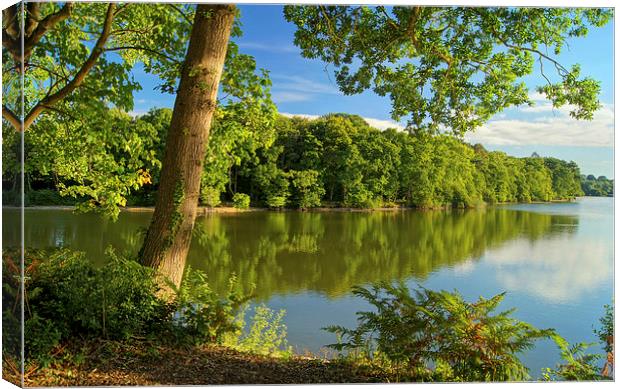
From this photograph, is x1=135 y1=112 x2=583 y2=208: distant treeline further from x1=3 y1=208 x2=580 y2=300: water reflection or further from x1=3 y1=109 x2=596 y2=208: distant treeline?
x1=3 y1=208 x2=580 y2=300: water reflection

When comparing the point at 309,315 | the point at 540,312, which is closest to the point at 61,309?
the point at 309,315

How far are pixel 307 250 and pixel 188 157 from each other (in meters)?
3.57

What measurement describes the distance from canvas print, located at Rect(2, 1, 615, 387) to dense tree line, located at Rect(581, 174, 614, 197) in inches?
0.5

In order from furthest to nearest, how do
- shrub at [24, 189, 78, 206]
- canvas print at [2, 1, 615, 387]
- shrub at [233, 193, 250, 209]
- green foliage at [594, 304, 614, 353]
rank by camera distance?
shrub at [233, 193, 250, 209], shrub at [24, 189, 78, 206], green foliage at [594, 304, 614, 353], canvas print at [2, 1, 615, 387]

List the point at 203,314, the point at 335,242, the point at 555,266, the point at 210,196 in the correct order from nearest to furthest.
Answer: the point at 203,314 < the point at 555,266 < the point at 210,196 < the point at 335,242

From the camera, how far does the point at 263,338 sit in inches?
192

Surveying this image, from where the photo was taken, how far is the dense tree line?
13.3 ft

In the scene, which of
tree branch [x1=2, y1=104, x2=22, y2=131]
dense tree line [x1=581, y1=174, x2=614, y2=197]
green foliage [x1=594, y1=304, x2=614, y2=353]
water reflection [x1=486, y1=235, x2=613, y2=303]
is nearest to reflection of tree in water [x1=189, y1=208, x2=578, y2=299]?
water reflection [x1=486, y1=235, x2=613, y2=303]

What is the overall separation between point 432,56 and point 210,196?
2.53 meters

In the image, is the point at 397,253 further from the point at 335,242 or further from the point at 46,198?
the point at 46,198

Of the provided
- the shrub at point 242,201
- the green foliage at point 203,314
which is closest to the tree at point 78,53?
the shrub at point 242,201

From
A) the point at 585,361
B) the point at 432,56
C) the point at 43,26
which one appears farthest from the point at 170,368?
the point at 432,56

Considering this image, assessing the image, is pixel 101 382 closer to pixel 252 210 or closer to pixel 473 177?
pixel 252 210

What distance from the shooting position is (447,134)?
4934mm
